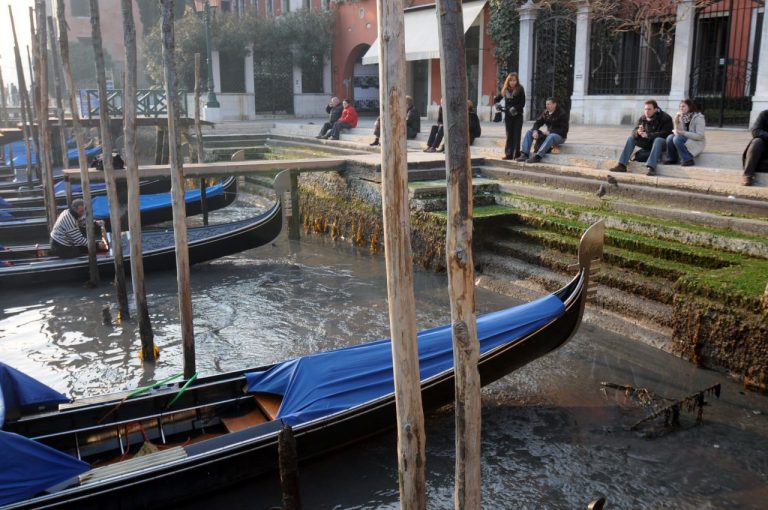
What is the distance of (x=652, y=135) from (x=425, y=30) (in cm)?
828

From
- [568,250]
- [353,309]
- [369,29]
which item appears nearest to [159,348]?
[353,309]

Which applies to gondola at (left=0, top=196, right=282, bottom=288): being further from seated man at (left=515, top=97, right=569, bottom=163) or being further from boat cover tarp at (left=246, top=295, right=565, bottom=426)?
boat cover tarp at (left=246, top=295, right=565, bottom=426)

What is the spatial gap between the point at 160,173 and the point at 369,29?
991cm

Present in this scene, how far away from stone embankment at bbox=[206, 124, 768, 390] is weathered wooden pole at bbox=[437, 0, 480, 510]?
2905mm

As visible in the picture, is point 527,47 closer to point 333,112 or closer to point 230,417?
point 333,112

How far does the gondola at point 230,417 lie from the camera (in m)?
3.42

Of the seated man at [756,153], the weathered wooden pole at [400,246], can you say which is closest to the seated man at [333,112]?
the seated man at [756,153]

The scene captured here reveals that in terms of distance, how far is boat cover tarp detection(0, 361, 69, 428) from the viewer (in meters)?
3.79

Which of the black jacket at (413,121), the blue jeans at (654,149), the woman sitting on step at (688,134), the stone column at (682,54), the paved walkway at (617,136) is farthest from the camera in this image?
the black jacket at (413,121)

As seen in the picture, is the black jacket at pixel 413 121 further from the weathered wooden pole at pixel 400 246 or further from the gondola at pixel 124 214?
the weathered wooden pole at pixel 400 246

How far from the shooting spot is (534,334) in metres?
4.61

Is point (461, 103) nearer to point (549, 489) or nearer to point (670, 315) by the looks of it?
point (549, 489)

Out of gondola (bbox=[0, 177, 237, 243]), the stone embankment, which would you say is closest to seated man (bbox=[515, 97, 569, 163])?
the stone embankment

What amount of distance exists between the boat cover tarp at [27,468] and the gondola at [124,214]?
7179 millimetres
